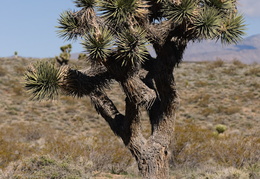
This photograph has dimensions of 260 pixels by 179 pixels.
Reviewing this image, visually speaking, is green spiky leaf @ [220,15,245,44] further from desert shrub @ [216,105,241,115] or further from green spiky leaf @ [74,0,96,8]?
desert shrub @ [216,105,241,115]

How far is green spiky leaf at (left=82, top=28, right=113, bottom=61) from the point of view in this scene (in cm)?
669

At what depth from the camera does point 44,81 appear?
24.6 ft

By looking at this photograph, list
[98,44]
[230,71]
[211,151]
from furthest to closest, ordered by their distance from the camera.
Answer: [230,71], [211,151], [98,44]

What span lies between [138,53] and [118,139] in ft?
22.9

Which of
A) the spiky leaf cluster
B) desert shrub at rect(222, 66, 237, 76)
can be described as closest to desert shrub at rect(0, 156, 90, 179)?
the spiky leaf cluster

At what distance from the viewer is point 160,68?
803 centimetres

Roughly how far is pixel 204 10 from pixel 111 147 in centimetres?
652

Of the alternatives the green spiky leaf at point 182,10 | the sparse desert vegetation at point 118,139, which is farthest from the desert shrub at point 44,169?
the green spiky leaf at point 182,10

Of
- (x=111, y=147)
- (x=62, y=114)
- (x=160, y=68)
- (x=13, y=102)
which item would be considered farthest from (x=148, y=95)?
(x=13, y=102)

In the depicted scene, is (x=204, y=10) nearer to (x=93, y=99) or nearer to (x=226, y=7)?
(x=226, y=7)

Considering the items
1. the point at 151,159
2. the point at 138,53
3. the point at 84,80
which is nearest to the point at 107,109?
the point at 84,80

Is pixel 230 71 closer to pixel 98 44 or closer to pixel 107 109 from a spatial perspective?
pixel 107 109

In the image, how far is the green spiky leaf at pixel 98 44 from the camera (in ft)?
22.0

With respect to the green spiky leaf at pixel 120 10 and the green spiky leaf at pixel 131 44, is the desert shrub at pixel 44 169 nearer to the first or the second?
the green spiky leaf at pixel 131 44
